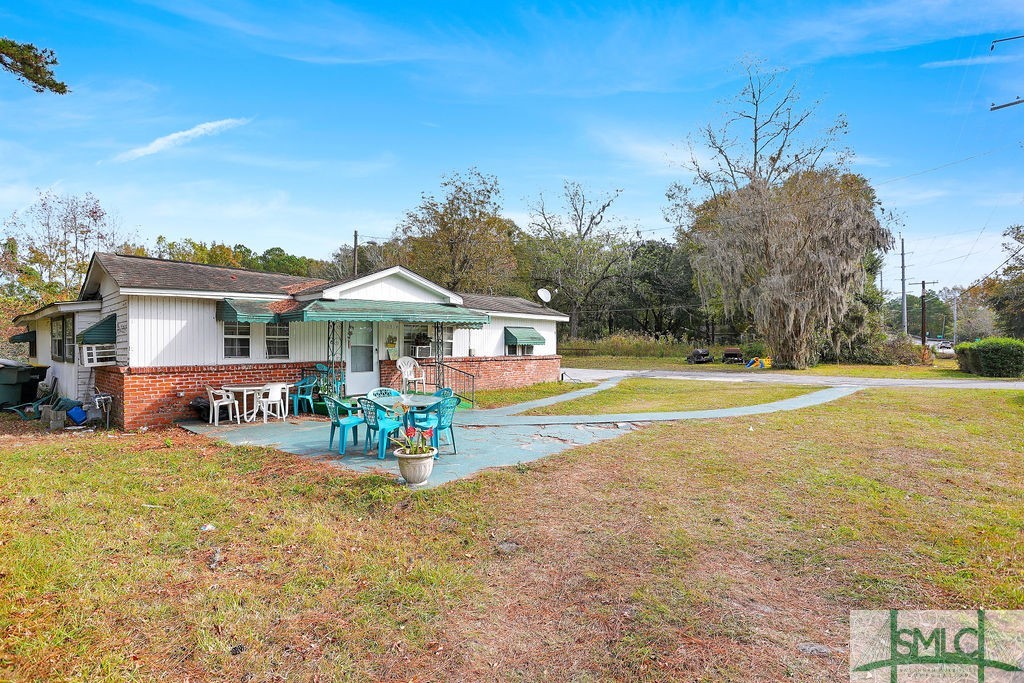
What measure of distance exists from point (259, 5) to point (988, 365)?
27537 millimetres

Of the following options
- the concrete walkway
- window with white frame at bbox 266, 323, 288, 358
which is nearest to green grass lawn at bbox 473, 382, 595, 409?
the concrete walkway

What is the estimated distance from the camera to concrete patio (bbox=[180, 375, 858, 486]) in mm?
7020

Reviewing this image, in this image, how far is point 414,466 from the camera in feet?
19.1

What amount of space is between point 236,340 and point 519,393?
25.3 feet

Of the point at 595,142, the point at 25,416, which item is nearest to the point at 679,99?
the point at 595,142

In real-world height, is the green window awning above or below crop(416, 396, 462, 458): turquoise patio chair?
above

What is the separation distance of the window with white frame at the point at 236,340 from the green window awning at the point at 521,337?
27.2 ft

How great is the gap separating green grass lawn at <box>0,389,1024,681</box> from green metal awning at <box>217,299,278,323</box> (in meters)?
3.64

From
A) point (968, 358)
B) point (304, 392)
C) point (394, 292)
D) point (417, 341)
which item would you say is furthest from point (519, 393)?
point (968, 358)

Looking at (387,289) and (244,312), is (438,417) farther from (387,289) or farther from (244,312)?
(387,289)

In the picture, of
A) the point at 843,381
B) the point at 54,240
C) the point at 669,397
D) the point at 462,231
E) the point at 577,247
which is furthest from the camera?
the point at 577,247

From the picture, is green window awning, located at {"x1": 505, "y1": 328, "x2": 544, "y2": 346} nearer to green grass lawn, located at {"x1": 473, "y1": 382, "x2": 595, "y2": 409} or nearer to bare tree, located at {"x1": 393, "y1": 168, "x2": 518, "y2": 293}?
green grass lawn, located at {"x1": 473, "y1": 382, "x2": 595, "y2": 409}

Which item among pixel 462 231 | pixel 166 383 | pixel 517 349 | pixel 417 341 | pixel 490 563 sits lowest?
pixel 490 563

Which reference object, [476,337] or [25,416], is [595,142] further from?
[25,416]
